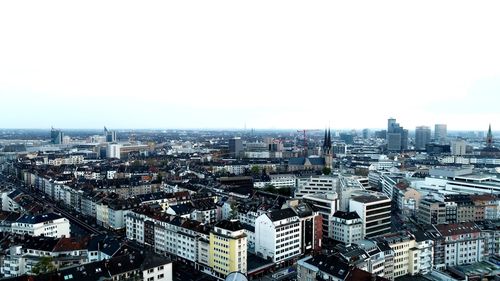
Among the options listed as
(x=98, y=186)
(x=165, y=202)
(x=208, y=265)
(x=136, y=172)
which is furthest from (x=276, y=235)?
(x=136, y=172)

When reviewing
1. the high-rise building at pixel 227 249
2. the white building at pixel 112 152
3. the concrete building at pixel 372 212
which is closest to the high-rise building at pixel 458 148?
the concrete building at pixel 372 212

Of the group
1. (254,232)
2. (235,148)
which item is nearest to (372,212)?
(254,232)

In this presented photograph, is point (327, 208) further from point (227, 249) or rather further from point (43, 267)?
point (43, 267)

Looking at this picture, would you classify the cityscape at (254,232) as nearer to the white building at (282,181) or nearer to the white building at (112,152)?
the white building at (282,181)

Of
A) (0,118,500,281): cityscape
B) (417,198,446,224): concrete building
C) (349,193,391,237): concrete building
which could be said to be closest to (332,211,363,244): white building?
(0,118,500,281): cityscape

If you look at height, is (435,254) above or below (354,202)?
below

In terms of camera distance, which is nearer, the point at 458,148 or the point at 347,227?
the point at 347,227

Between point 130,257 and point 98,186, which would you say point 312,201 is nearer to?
point 130,257
